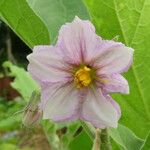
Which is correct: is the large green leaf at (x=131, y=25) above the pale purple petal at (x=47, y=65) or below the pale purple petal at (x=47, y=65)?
below

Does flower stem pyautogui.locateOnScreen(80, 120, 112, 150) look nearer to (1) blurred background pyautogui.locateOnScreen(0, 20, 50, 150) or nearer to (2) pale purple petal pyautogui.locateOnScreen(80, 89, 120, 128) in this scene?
(2) pale purple petal pyautogui.locateOnScreen(80, 89, 120, 128)

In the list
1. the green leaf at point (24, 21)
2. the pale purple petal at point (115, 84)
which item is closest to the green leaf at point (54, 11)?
the green leaf at point (24, 21)

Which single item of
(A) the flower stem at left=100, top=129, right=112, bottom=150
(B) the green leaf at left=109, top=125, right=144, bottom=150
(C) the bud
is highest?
(C) the bud

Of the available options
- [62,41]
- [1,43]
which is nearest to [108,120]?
[62,41]

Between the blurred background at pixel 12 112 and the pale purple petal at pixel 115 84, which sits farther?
the blurred background at pixel 12 112

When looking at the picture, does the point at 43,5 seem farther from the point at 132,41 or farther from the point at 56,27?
the point at 132,41

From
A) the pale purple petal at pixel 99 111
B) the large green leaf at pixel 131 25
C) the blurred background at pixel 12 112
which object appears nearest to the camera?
the pale purple petal at pixel 99 111

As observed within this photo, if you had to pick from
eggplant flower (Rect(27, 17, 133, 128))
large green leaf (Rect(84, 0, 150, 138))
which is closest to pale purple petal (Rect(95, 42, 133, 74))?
eggplant flower (Rect(27, 17, 133, 128))

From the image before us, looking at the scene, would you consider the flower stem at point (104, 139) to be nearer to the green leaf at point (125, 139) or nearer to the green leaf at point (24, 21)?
the green leaf at point (125, 139)
